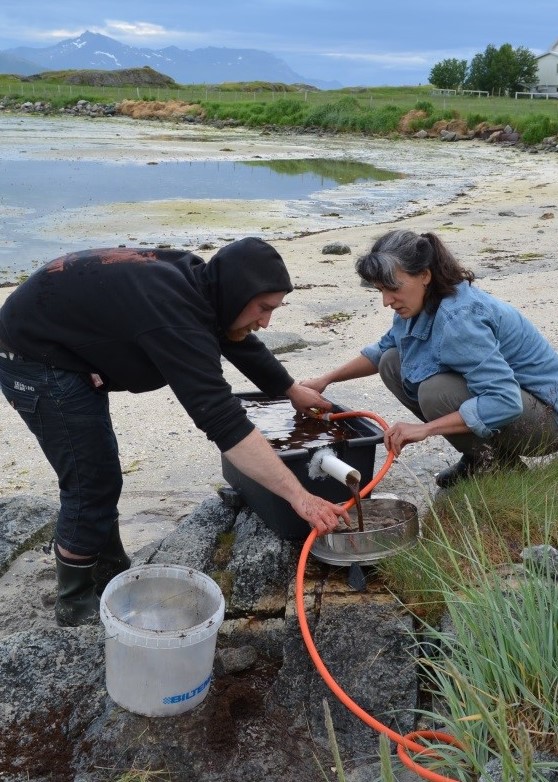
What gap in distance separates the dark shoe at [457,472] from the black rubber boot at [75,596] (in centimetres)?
163

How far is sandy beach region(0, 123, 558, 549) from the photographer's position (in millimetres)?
4730

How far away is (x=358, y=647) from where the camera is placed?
2852mm

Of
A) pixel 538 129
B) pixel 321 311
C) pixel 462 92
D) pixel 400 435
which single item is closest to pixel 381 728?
pixel 400 435

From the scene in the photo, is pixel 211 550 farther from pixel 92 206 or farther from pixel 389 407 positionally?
pixel 92 206

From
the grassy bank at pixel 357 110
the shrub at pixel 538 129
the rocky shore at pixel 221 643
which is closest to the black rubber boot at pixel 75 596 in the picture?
the rocky shore at pixel 221 643

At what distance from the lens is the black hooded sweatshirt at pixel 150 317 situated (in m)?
2.76

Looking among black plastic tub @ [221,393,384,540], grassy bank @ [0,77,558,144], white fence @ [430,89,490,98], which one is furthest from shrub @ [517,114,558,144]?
white fence @ [430,89,490,98]

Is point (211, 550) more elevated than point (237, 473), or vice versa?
point (237, 473)

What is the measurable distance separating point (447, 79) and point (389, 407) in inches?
2680

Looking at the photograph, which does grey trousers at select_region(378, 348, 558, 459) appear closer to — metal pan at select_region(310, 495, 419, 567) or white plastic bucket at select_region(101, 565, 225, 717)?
metal pan at select_region(310, 495, 419, 567)

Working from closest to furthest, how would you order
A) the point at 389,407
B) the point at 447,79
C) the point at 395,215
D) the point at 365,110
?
the point at 389,407 → the point at 395,215 → the point at 365,110 → the point at 447,79

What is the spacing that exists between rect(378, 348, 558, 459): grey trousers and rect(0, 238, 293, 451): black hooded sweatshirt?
3.28 feet

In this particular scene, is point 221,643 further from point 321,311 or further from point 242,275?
point 321,311

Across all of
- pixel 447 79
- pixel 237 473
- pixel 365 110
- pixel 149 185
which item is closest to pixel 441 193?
pixel 149 185
